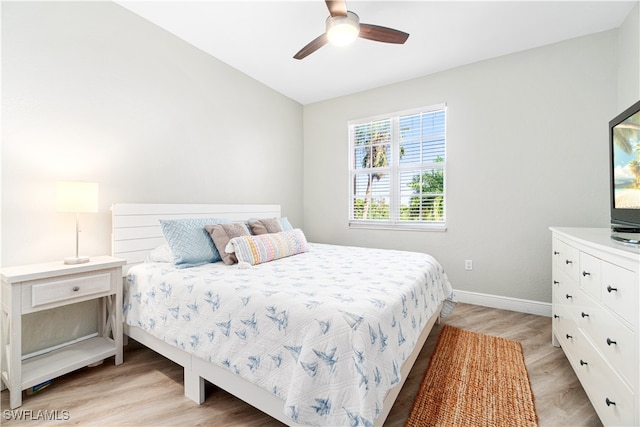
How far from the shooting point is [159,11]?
7.70 feet

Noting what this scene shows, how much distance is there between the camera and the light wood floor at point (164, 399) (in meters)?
1.44

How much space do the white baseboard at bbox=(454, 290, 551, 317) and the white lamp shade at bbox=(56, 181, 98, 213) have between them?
139 inches

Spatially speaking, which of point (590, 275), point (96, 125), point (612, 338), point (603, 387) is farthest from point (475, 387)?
point (96, 125)

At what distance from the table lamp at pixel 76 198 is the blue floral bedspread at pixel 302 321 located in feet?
1.73

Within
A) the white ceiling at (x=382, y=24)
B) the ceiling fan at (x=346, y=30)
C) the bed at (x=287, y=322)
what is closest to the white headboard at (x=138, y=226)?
the bed at (x=287, y=322)

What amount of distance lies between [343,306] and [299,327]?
0.21 meters

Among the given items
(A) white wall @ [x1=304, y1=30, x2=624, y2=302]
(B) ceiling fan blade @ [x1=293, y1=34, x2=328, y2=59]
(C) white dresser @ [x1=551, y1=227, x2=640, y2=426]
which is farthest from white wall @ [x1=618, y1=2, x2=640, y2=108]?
(B) ceiling fan blade @ [x1=293, y1=34, x2=328, y2=59]

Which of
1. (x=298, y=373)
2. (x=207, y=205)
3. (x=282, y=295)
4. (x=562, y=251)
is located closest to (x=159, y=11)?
(x=207, y=205)

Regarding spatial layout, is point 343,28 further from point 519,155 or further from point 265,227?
point 519,155

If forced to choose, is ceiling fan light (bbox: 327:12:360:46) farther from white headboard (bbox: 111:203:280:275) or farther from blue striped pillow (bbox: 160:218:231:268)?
white headboard (bbox: 111:203:280:275)

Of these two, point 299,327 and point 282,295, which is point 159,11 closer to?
point 282,295

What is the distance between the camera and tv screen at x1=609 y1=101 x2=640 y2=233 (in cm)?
147

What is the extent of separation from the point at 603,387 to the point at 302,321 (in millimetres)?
1427

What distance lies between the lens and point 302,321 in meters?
1.21
